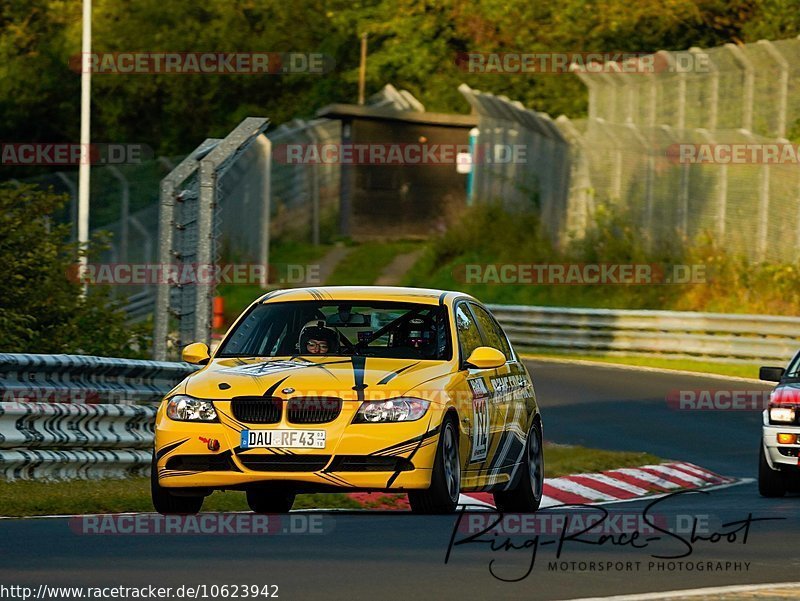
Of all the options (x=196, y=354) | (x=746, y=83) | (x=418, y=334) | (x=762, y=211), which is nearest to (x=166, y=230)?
(x=196, y=354)

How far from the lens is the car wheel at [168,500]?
40.4 feet

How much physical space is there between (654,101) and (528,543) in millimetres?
32888

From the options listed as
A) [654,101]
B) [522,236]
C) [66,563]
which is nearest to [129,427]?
[66,563]

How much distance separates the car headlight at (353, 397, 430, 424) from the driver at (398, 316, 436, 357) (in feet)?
3.28

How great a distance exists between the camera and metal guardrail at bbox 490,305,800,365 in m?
32.0

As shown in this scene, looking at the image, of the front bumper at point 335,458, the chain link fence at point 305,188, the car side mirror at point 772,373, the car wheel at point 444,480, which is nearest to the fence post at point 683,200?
the chain link fence at point 305,188

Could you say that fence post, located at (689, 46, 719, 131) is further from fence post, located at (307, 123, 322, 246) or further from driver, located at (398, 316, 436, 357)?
driver, located at (398, 316, 436, 357)

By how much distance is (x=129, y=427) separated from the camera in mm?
15648

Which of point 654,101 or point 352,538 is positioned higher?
point 654,101

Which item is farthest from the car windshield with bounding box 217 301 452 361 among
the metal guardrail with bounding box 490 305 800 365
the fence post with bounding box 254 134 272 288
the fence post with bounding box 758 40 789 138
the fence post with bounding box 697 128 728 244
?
the fence post with bounding box 254 134 272 288

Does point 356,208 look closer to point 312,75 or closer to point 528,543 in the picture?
point 312,75

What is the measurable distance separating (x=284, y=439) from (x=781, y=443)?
5555 mm

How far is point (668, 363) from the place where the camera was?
33750 millimetres

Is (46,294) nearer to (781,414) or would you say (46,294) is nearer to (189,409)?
(781,414)
